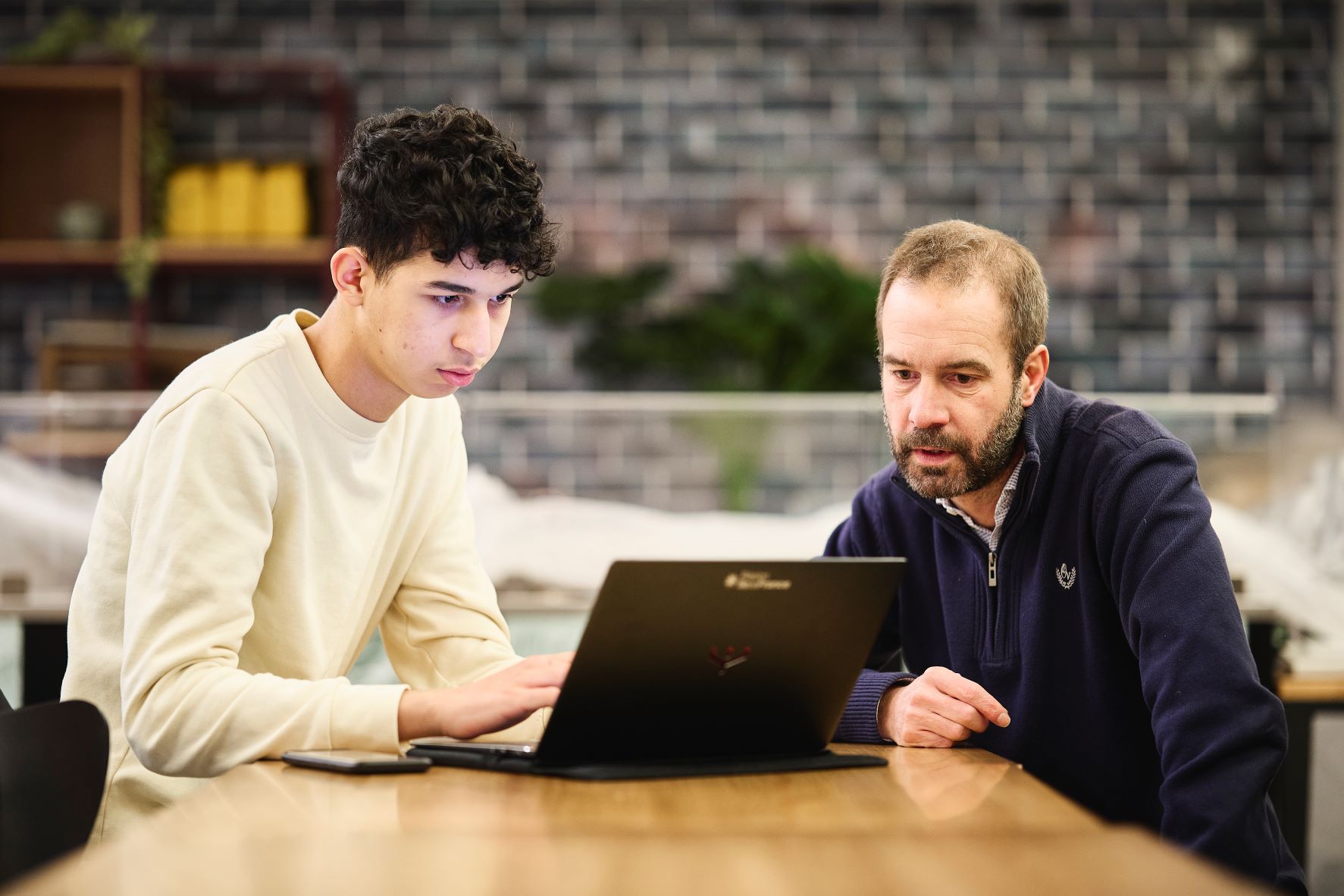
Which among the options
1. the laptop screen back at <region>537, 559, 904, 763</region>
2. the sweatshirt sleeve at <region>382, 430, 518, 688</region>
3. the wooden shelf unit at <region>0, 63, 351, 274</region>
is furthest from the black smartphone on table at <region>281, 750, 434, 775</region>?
the wooden shelf unit at <region>0, 63, 351, 274</region>

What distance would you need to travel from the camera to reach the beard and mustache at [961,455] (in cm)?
164

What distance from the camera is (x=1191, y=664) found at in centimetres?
143

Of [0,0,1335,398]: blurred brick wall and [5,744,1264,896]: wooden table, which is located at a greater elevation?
[0,0,1335,398]: blurred brick wall

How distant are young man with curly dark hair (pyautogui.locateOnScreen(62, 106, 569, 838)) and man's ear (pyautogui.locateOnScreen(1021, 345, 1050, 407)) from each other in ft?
1.99

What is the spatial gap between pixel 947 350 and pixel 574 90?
347cm

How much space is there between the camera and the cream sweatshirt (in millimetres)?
1271

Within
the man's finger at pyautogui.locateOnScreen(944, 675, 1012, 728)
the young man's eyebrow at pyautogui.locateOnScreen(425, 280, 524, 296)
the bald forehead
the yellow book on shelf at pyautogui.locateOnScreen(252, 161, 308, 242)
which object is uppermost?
the yellow book on shelf at pyautogui.locateOnScreen(252, 161, 308, 242)

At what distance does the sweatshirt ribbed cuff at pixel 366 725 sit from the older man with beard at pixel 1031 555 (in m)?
0.54

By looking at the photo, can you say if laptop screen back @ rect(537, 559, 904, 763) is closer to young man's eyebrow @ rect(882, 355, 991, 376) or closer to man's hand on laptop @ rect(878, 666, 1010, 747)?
man's hand on laptop @ rect(878, 666, 1010, 747)

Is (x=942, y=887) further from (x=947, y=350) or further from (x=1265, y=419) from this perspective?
(x=1265, y=419)

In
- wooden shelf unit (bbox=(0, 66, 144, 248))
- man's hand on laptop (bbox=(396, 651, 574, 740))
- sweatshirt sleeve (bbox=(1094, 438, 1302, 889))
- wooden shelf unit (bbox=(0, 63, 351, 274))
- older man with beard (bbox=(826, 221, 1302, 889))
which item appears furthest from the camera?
wooden shelf unit (bbox=(0, 66, 144, 248))

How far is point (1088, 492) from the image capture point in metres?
1.61

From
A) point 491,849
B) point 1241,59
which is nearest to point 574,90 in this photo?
point 1241,59

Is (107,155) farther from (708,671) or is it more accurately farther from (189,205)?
(708,671)
